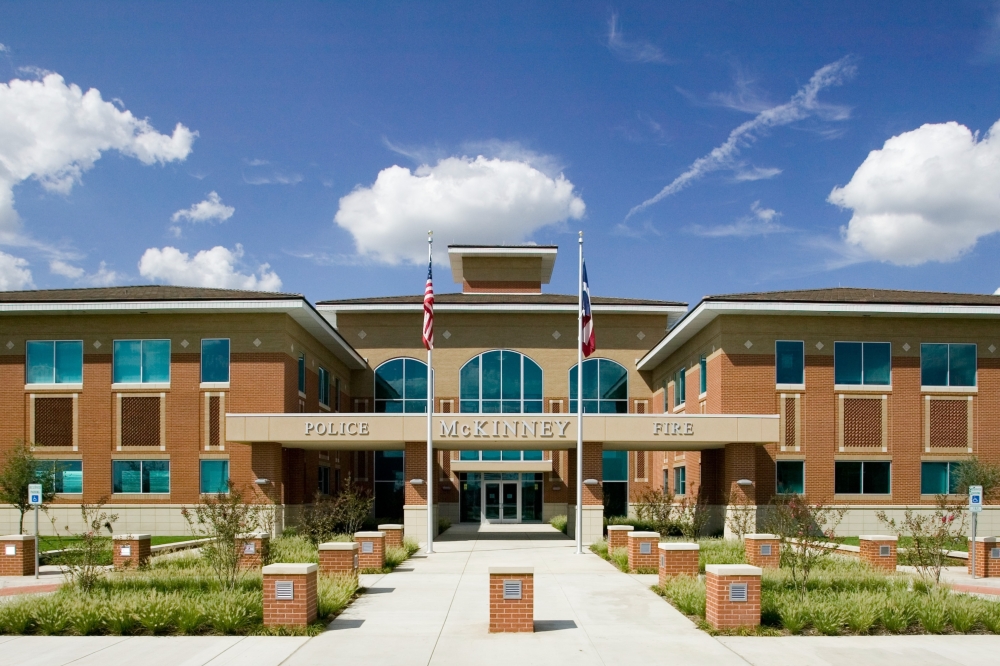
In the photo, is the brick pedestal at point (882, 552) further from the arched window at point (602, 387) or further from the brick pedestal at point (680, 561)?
the arched window at point (602, 387)

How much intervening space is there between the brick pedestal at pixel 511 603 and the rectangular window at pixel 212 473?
23322 millimetres

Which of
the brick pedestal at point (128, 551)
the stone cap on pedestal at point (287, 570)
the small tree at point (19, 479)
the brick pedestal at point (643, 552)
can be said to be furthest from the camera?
the small tree at point (19, 479)

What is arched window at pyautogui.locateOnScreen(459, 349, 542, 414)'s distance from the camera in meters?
49.1

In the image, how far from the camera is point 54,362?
36281 millimetres

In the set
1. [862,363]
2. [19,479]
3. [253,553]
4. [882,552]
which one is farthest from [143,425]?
[862,363]

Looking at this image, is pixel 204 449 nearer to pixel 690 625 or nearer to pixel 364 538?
pixel 364 538

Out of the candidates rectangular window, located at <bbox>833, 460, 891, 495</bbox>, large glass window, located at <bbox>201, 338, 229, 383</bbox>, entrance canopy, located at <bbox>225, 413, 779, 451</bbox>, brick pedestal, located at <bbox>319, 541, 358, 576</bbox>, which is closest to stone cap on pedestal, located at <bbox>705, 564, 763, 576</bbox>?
brick pedestal, located at <bbox>319, 541, 358, 576</bbox>

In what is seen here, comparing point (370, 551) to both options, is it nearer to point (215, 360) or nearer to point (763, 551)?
point (763, 551)

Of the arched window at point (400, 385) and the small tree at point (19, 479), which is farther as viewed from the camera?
the arched window at point (400, 385)

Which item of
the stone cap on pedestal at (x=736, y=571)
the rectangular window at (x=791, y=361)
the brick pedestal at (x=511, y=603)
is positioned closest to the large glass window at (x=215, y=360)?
the rectangular window at (x=791, y=361)

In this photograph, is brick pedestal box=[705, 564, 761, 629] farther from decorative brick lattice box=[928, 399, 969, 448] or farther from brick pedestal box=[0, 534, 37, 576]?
decorative brick lattice box=[928, 399, 969, 448]

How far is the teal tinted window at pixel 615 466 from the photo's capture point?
163ft

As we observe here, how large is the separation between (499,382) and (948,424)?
22356 mm

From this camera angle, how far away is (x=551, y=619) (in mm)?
16109
